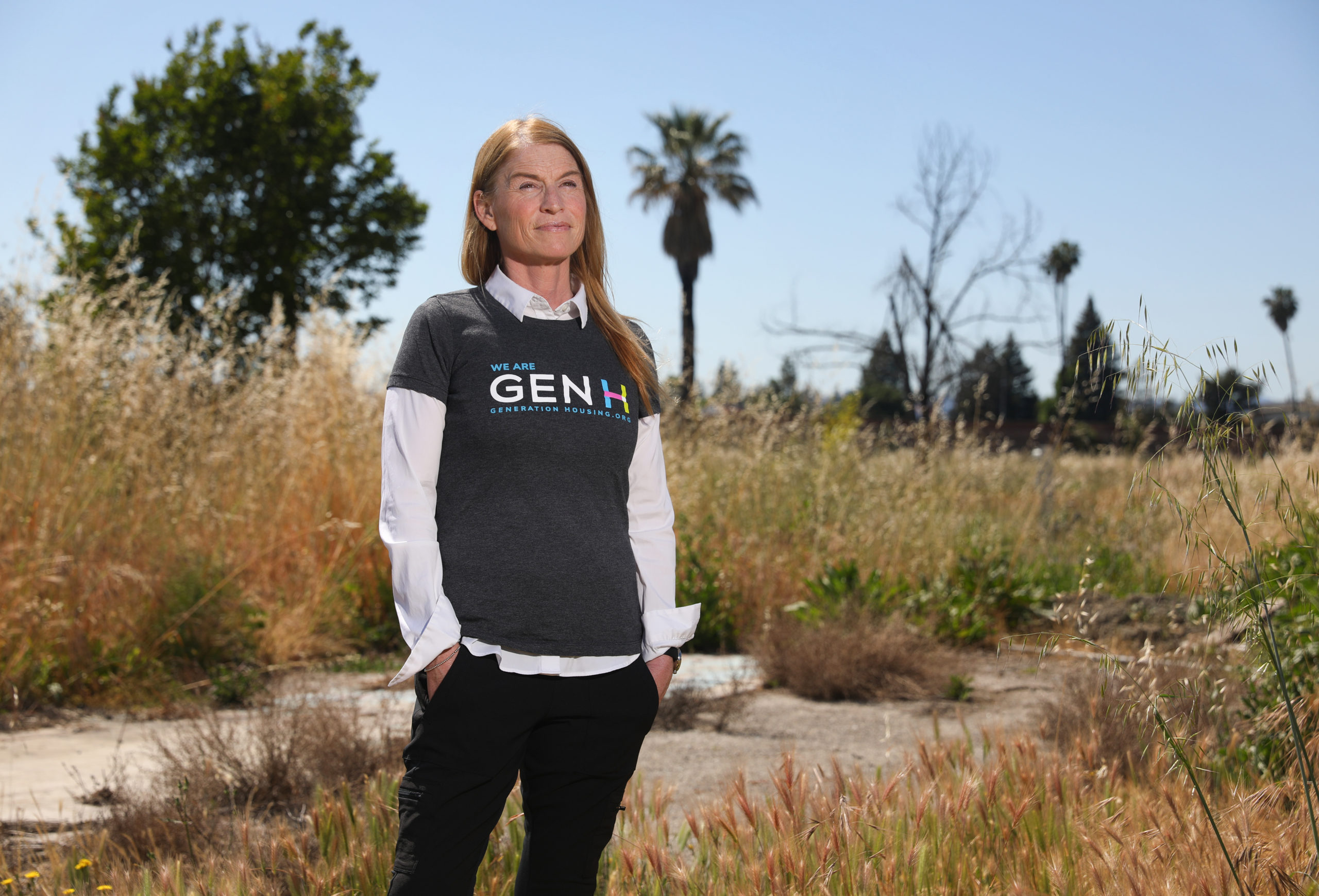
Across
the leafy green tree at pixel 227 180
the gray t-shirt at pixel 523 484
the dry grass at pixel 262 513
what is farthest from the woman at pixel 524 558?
the leafy green tree at pixel 227 180

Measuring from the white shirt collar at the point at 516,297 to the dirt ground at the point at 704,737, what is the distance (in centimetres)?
155

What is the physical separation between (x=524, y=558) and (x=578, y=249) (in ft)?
2.35

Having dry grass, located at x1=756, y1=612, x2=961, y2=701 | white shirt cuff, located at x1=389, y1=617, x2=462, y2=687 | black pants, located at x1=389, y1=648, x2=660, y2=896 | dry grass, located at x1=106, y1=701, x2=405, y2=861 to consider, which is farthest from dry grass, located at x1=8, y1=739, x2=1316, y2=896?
dry grass, located at x1=756, y1=612, x2=961, y2=701

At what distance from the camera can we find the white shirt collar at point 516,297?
6.19ft

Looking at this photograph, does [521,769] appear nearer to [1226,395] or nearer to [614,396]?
[614,396]

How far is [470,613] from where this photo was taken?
1.65 m

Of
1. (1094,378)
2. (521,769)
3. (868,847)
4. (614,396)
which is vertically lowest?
(868,847)

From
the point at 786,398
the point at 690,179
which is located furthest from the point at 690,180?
the point at 786,398

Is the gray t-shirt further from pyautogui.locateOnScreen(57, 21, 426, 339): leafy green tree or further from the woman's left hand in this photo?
pyautogui.locateOnScreen(57, 21, 426, 339): leafy green tree

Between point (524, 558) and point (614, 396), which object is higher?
point (614, 396)

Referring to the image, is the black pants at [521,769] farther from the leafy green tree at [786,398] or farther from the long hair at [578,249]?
the leafy green tree at [786,398]

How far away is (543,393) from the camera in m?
1.77

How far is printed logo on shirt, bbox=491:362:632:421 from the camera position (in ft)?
5.71

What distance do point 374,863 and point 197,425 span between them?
4.53 metres
